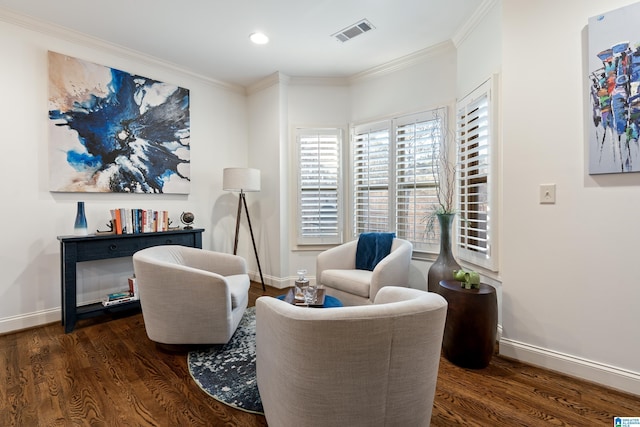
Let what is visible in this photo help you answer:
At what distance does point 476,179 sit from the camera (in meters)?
2.79

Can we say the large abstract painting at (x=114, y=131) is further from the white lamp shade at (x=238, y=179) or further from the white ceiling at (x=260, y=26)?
the white lamp shade at (x=238, y=179)

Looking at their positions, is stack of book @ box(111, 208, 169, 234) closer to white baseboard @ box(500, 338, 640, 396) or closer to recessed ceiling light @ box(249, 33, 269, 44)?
recessed ceiling light @ box(249, 33, 269, 44)

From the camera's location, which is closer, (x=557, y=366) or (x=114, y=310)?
(x=557, y=366)

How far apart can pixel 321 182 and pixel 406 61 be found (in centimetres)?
183

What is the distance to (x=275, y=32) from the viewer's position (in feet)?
10.0

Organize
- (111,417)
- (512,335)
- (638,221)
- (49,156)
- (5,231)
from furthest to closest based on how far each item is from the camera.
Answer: (49,156) < (5,231) < (512,335) < (638,221) < (111,417)

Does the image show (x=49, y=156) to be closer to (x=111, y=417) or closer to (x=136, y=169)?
(x=136, y=169)

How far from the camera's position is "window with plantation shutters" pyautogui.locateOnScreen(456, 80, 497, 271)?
8.34 feet

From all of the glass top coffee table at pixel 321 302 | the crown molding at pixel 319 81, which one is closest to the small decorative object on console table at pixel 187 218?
the glass top coffee table at pixel 321 302

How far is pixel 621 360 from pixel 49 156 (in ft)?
16.0

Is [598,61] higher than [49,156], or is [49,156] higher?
[598,61]

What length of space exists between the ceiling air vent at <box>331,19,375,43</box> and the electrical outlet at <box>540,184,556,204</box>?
2.16 metres

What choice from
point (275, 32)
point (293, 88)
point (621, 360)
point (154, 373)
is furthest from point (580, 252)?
point (293, 88)

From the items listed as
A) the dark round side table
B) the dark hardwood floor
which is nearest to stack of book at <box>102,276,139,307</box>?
the dark hardwood floor
